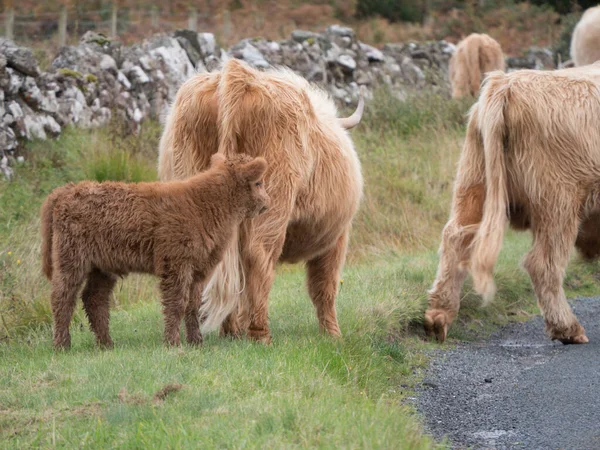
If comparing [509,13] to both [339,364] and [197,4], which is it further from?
[339,364]

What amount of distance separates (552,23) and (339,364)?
1277 inches

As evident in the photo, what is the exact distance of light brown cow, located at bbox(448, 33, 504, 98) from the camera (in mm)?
18594

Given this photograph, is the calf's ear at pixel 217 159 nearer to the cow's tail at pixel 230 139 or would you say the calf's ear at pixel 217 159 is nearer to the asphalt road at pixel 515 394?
the cow's tail at pixel 230 139

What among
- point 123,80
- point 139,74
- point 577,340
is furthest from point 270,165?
point 139,74

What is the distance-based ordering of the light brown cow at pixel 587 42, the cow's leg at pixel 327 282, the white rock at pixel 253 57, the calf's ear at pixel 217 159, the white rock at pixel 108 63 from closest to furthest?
the calf's ear at pixel 217 159 → the cow's leg at pixel 327 282 → the white rock at pixel 108 63 → the light brown cow at pixel 587 42 → the white rock at pixel 253 57

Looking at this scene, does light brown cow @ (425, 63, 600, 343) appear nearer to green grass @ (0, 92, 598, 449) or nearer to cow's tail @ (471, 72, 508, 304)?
cow's tail @ (471, 72, 508, 304)

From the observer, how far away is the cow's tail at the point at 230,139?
5824mm

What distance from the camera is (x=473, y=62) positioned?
741 inches

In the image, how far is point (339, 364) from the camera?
5371 mm

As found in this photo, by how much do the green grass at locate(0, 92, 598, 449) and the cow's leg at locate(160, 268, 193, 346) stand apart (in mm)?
181

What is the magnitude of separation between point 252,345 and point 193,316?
1.38 ft

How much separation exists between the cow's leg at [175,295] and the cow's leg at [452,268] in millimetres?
2460

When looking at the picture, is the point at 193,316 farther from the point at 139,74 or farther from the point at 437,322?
the point at 139,74

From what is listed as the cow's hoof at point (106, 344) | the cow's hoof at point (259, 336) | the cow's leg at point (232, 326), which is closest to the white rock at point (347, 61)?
the cow's leg at point (232, 326)
